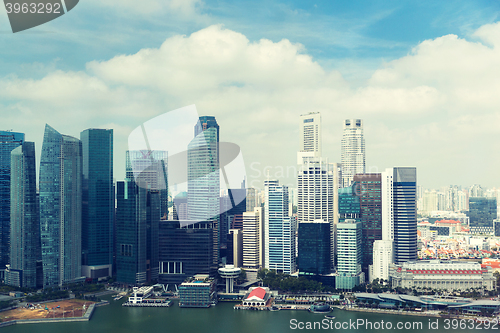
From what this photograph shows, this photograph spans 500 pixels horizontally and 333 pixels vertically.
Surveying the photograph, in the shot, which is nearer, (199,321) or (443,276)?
(199,321)

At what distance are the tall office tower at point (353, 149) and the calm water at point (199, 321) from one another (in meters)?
18.7

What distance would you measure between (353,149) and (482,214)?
9017 mm

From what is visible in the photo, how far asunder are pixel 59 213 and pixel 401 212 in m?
9.05

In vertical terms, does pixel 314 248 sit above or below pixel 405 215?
below

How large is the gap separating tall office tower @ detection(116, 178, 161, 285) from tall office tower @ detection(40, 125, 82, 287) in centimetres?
118

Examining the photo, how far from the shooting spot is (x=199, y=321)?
850cm

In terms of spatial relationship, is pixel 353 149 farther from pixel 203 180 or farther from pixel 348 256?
pixel 348 256

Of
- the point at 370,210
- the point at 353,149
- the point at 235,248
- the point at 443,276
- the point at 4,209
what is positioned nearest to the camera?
the point at 443,276

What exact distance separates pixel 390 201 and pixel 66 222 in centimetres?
869

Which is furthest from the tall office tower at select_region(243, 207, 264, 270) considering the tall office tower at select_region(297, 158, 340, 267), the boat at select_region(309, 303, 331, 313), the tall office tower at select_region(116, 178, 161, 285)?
the boat at select_region(309, 303, 331, 313)

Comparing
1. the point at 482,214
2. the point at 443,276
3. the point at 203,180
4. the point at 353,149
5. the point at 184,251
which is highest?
the point at 353,149

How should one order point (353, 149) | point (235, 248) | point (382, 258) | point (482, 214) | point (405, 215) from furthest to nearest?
1. point (353, 149)
2. point (482, 214)
3. point (235, 248)
4. point (405, 215)
5. point (382, 258)

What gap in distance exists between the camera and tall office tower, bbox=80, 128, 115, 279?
12.6 m

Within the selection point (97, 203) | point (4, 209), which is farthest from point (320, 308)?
point (4, 209)
